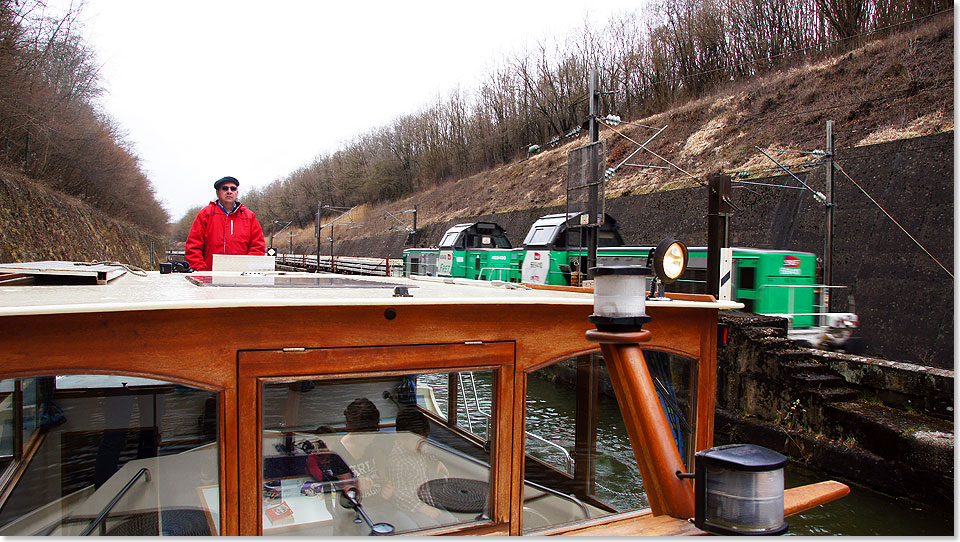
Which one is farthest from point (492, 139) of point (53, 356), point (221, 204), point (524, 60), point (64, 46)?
point (53, 356)

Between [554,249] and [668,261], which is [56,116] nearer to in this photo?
[554,249]

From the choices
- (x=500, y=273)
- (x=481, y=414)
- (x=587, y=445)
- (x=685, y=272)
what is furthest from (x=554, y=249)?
(x=481, y=414)

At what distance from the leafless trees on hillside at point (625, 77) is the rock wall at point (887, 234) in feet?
23.3

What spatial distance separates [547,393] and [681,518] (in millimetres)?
1791

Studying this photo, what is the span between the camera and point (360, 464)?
7.76 ft

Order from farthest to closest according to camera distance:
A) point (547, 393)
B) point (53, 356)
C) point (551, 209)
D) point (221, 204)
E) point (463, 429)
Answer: point (551, 209)
point (221, 204)
point (547, 393)
point (463, 429)
point (53, 356)

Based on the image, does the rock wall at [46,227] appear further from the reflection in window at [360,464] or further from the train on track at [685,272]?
the reflection in window at [360,464]

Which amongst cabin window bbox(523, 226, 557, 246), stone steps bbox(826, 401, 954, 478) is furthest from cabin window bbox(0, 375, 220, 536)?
cabin window bbox(523, 226, 557, 246)

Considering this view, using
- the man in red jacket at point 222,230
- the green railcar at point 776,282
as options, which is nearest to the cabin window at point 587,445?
the man in red jacket at point 222,230

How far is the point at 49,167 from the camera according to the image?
28656 mm

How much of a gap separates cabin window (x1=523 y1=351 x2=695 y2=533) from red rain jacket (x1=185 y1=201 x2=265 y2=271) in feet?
11.7

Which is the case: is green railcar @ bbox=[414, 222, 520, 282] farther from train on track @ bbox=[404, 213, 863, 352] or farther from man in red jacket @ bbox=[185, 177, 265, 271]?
man in red jacket @ bbox=[185, 177, 265, 271]

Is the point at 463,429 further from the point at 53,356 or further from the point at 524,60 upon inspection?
the point at 524,60

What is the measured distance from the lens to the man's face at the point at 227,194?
5566 mm
